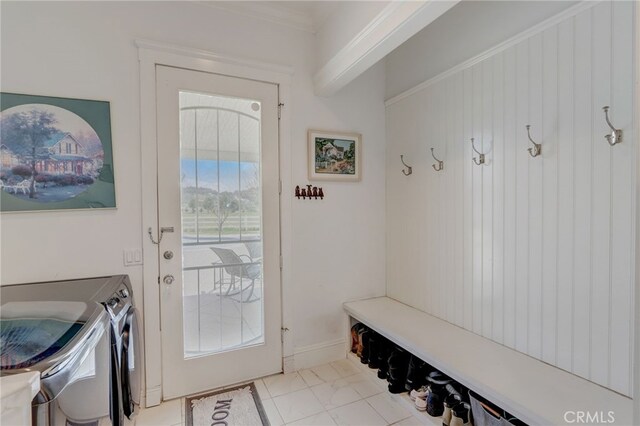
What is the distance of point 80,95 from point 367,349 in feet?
8.41

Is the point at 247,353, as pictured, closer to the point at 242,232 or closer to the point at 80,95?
the point at 242,232

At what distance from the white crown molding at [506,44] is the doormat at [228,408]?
8.28 ft

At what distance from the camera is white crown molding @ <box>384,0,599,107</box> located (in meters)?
1.41

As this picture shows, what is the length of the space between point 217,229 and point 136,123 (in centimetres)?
84

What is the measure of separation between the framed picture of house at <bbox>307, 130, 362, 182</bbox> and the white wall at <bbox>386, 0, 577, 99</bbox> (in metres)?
0.61

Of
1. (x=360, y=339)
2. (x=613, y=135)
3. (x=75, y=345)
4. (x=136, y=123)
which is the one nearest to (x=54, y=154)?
(x=136, y=123)

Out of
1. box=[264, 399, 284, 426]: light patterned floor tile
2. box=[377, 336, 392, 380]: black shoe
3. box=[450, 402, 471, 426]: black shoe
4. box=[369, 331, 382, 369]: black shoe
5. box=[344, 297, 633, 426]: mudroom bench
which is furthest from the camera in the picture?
box=[369, 331, 382, 369]: black shoe

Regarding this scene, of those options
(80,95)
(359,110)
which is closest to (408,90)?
(359,110)

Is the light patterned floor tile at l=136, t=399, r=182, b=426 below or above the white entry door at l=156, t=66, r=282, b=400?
below

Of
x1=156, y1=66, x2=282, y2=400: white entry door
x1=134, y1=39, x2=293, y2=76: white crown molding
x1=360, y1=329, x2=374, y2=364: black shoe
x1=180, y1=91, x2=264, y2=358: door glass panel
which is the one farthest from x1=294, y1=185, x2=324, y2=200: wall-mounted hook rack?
x1=360, y1=329, x2=374, y2=364: black shoe

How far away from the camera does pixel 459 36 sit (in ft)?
6.66

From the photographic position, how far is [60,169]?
173 cm

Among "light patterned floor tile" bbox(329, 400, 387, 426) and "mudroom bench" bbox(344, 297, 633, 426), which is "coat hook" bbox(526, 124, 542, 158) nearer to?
"mudroom bench" bbox(344, 297, 633, 426)

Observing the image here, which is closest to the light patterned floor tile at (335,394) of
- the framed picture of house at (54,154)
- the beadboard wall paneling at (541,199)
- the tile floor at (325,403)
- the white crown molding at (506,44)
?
the tile floor at (325,403)
